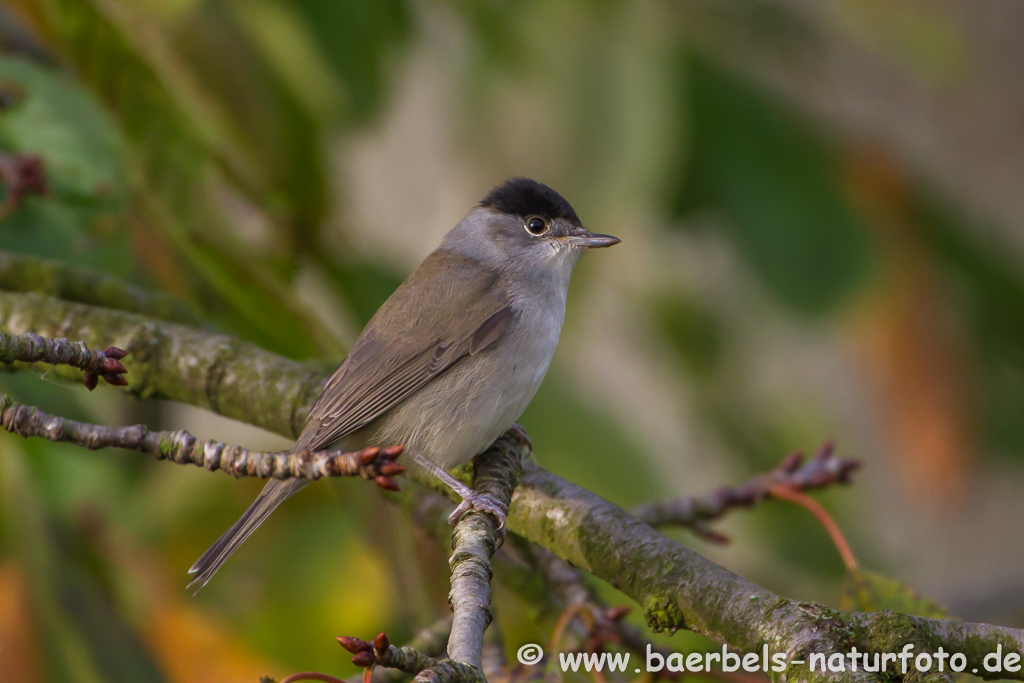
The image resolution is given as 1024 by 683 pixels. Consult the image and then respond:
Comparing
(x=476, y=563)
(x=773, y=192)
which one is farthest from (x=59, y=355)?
(x=773, y=192)

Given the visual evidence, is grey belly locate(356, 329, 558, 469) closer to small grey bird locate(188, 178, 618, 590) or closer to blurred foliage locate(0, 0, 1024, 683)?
small grey bird locate(188, 178, 618, 590)

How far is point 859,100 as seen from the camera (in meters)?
7.01

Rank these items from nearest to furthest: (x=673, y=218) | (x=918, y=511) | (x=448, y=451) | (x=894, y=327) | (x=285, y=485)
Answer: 1. (x=285, y=485)
2. (x=448, y=451)
3. (x=673, y=218)
4. (x=894, y=327)
5. (x=918, y=511)

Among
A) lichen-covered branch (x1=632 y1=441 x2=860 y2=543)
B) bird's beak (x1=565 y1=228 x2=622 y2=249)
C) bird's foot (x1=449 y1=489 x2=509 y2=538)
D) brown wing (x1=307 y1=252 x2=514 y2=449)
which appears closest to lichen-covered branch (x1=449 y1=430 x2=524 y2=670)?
bird's foot (x1=449 y1=489 x2=509 y2=538)

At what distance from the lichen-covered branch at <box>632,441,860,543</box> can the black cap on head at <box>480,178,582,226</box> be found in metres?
1.27

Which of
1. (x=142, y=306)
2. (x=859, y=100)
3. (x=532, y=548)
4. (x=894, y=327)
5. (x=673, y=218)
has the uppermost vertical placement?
(x=859, y=100)

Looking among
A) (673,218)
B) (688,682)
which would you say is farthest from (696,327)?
(688,682)

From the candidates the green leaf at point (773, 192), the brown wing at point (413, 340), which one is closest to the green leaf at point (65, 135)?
the brown wing at point (413, 340)

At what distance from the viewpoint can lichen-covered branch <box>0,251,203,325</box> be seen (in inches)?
118

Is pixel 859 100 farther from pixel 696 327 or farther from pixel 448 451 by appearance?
pixel 448 451

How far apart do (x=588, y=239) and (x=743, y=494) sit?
3.81 ft

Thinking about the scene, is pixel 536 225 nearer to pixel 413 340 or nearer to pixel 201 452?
pixel 413 340

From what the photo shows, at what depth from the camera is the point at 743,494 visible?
297cm

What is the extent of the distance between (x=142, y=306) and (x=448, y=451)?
1196mm
